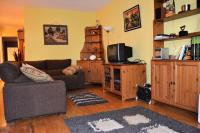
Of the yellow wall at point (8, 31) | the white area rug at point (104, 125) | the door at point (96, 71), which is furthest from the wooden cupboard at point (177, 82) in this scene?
the yellow wall at point (8, 31)

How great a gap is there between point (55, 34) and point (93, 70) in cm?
166

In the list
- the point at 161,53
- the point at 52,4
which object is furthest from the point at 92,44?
the point at 161,53

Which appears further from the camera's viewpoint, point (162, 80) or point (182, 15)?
point (162, 80)

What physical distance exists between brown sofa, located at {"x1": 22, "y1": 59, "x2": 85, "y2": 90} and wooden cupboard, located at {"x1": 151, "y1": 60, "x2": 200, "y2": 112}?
2.26m

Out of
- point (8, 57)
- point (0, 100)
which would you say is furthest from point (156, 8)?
point (8, 57)

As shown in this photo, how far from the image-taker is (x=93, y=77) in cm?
538

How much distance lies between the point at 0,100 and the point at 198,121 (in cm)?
368

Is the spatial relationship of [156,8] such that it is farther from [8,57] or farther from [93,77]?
[8,57]

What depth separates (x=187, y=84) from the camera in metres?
2.51

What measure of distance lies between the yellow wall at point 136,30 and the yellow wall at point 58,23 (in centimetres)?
94

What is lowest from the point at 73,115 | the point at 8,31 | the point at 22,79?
the point at 73,115

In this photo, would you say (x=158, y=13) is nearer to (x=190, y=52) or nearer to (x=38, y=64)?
(x=190, y=52)

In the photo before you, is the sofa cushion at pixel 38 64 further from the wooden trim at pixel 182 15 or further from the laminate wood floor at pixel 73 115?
the wooden trim at pixel 182 15

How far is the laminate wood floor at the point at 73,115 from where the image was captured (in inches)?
86.0
